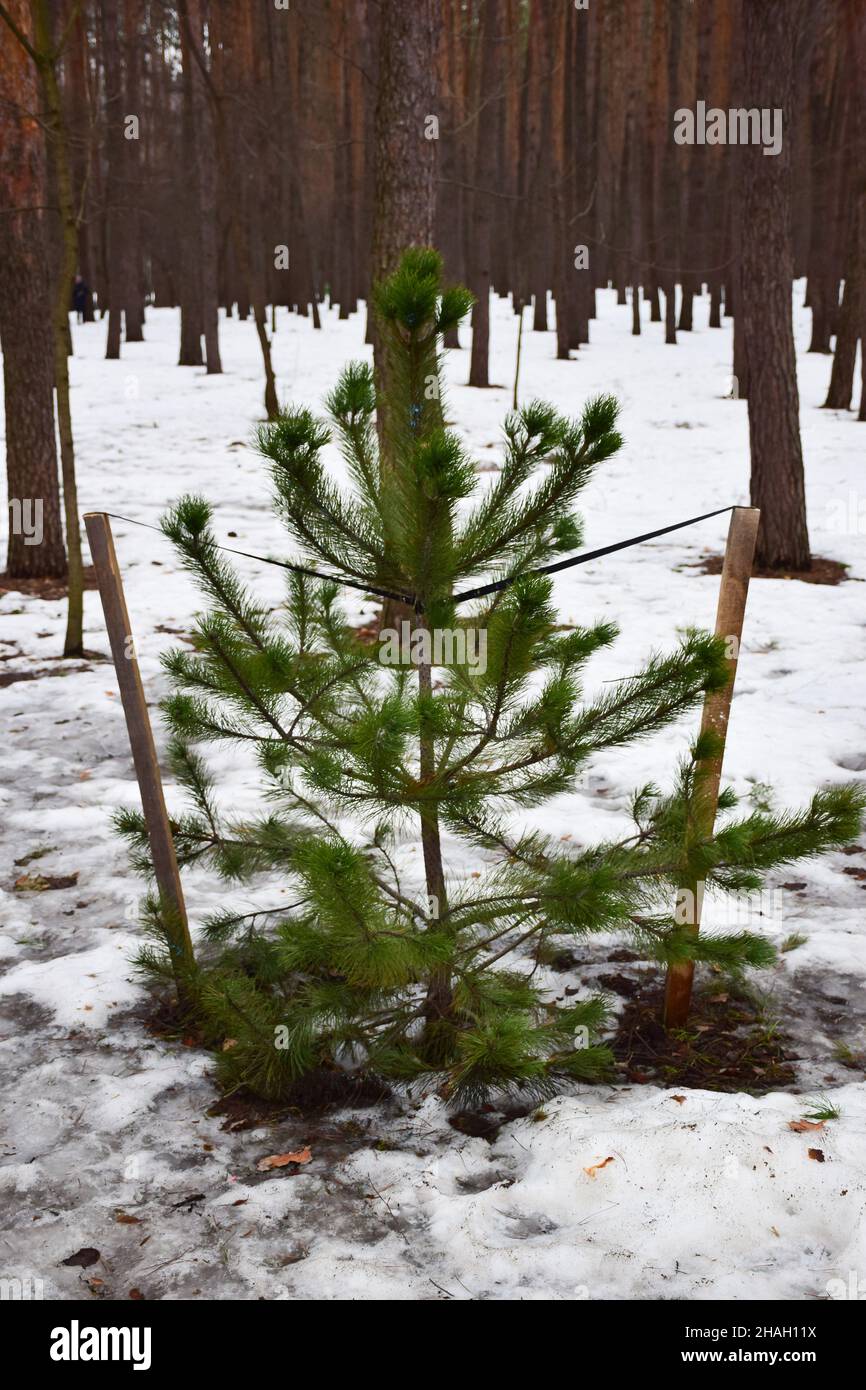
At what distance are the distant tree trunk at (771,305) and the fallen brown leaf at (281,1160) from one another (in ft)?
22.0

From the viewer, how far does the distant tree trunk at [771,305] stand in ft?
26.6

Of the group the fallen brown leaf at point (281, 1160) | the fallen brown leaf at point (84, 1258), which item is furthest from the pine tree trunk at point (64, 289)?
the fallen brown leaf at point (84, 1258)

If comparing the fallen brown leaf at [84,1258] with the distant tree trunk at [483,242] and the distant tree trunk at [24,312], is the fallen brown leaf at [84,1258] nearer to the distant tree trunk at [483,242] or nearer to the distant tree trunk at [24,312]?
the distant tree trunk at [24,312]

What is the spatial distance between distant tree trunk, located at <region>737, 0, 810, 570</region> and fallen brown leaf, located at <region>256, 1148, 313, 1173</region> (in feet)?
22.0

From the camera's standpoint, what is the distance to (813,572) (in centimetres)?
878

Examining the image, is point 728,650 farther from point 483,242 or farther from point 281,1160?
point 483,242

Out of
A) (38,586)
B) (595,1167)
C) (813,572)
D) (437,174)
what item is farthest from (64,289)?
(813,572)

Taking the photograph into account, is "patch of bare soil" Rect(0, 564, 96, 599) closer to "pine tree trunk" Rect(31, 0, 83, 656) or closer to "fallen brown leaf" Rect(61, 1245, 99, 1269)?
"pine tree trunk" Rect(31, 0, 83, 656)

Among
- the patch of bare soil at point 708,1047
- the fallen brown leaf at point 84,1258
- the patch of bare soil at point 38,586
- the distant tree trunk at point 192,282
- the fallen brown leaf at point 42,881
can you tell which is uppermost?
the distant tree trunk at point 192,282

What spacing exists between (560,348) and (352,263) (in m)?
10.4

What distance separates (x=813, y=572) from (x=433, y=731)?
671 cm

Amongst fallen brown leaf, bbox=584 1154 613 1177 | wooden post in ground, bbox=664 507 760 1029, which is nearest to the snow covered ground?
fallen brown leaf, bbox=584 1154 613 1177

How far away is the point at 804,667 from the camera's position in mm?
7008
